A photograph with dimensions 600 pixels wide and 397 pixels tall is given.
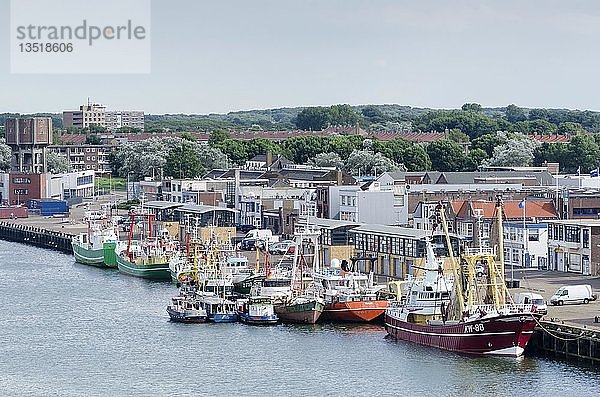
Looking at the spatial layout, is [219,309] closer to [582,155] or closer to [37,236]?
[37,236]

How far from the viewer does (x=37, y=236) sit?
212 ft

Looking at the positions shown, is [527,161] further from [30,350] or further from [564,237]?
[30,350]

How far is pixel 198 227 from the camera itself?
5606cm

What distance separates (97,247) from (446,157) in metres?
40.1

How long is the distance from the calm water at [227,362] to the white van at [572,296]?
165 inches

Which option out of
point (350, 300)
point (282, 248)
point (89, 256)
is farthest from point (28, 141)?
point (350, 300)

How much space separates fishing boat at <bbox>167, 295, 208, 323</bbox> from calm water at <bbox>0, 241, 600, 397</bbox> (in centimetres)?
38

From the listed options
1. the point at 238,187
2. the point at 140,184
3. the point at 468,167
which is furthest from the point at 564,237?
the point at 468,167

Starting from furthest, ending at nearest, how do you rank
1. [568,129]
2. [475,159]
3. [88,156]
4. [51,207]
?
[568,129] → [88,156] → [475,159] → [51,207]

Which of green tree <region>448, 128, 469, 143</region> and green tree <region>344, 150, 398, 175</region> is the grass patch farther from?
green tree <region>448, 128, 469, 143</region>

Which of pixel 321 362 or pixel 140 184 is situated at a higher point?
pixel 140 184

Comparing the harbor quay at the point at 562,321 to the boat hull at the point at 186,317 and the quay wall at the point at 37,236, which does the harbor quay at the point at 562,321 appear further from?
the boat hull at the point at 186,317

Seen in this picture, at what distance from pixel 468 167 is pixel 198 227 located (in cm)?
3576

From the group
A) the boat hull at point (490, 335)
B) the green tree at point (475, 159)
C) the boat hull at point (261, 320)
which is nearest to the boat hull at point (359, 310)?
the boat hull at point (261, 320)
